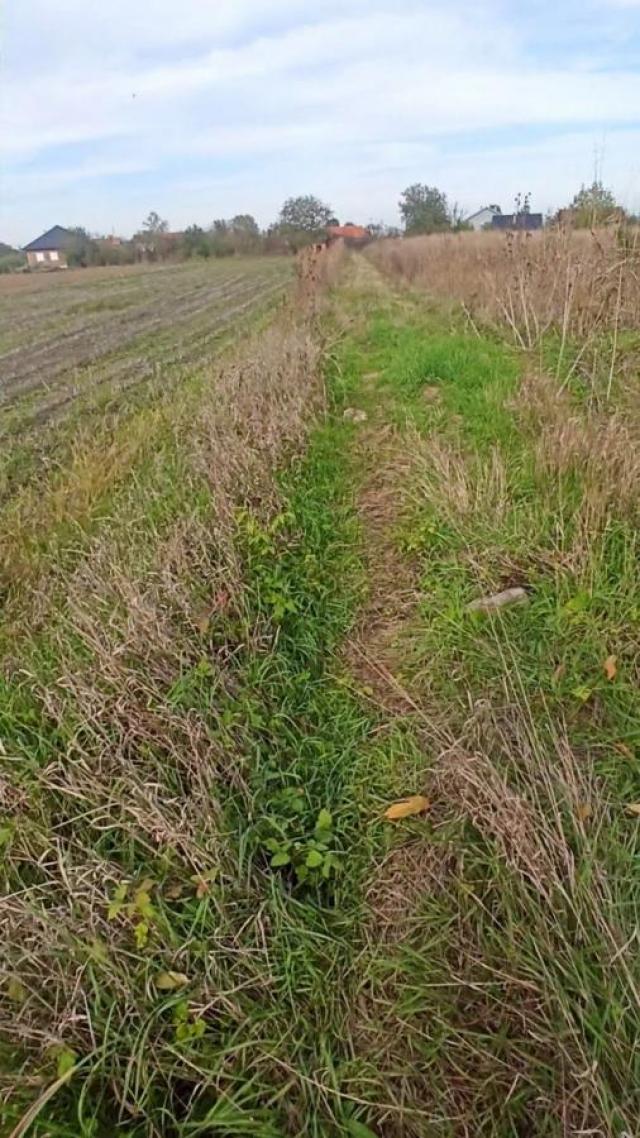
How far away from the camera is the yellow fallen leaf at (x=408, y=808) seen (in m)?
2.15

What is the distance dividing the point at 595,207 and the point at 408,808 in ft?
21.3

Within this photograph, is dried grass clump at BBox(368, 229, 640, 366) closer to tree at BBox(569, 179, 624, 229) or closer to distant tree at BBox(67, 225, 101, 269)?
tree at BBox(569, 179, 624, 229)

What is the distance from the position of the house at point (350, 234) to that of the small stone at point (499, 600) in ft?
169

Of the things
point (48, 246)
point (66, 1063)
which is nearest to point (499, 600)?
point (66, 1063)

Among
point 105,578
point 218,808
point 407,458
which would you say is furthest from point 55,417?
Result: point 218,808

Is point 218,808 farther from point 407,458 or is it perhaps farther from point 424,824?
→ point 407,458

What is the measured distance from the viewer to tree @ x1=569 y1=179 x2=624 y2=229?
20.1 feet

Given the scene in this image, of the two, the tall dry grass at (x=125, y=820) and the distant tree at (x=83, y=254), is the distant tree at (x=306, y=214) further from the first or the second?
the tall dry grass at (x=125, y=820)

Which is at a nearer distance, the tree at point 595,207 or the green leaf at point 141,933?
the green leaf at point 141,933

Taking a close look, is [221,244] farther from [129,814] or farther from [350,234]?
[129,814]

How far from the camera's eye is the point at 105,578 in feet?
10.2

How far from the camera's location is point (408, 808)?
2154 millimetres

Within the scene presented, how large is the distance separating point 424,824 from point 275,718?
711 mm

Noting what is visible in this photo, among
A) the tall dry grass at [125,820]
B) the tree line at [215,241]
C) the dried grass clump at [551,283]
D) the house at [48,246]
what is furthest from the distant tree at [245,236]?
the tall dry grass at [125,820]
